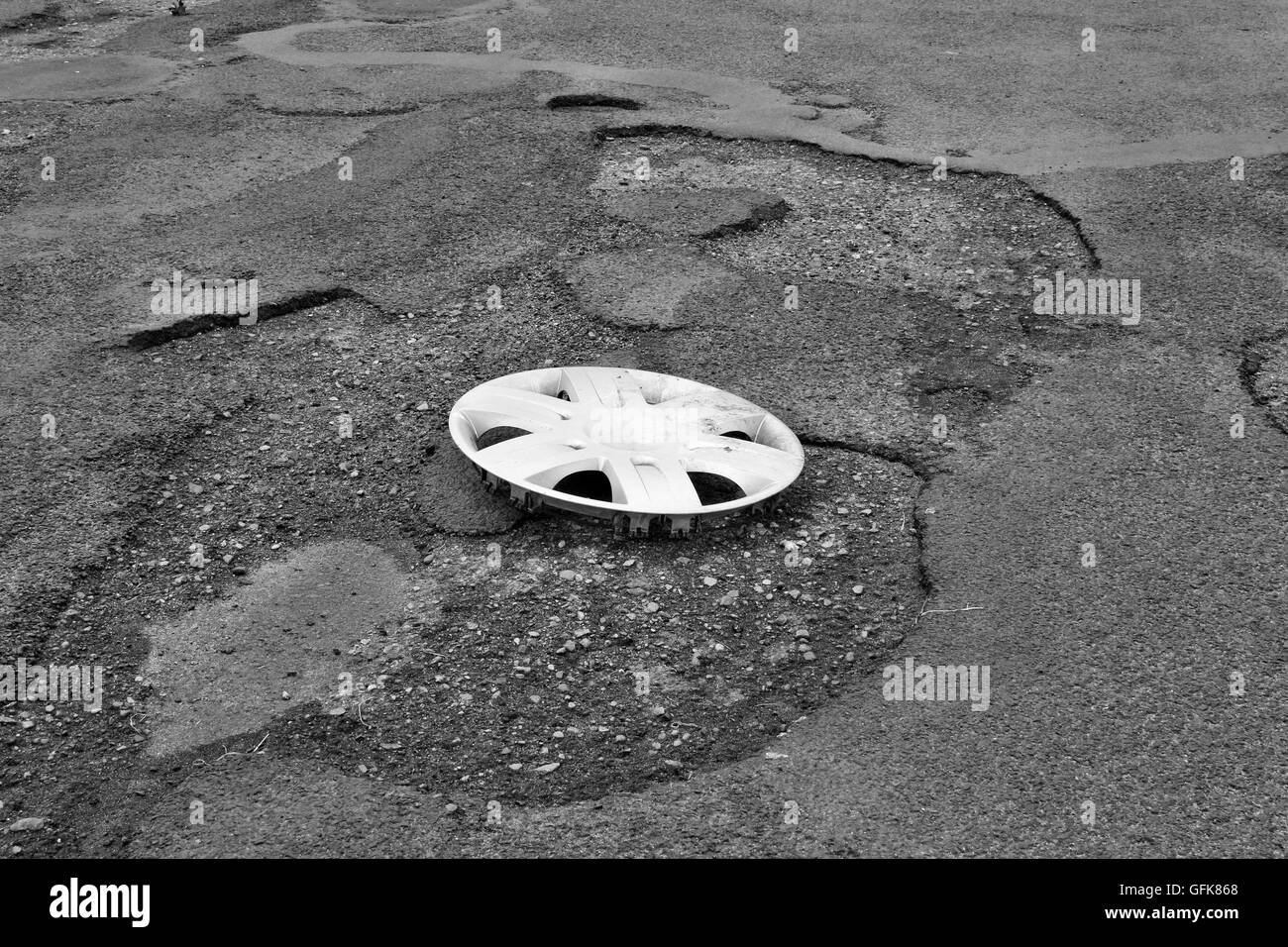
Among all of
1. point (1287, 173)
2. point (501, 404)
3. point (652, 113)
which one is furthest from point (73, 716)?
point (1287, 173)

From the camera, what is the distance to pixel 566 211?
6.06 meters

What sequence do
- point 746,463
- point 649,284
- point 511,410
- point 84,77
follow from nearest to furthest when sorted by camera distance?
point 746,463 → point 511,410 → point 649,284 → point 84,77

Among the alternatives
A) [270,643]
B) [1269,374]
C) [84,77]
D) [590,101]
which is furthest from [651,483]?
[84,77]

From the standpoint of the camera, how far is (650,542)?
152 inches

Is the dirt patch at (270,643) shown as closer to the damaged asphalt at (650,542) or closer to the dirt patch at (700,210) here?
the damaged asphalt at (650,542)

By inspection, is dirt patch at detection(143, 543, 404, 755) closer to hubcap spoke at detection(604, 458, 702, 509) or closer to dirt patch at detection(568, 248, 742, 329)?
hubcap spoke at detection(604, 458, 702, 509)

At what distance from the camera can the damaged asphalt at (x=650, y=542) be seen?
2.99 meters

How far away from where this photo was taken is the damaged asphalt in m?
2.99

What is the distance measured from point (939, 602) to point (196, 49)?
7.13 meters

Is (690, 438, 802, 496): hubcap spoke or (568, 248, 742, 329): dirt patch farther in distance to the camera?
(568, 248, 742, 329): dirt patch

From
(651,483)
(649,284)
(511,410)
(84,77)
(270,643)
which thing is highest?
(84,77)

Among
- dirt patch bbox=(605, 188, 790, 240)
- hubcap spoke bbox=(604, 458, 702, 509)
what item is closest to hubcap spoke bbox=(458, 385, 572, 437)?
hubcap spoke bbox=(604, 458, 702, 509)

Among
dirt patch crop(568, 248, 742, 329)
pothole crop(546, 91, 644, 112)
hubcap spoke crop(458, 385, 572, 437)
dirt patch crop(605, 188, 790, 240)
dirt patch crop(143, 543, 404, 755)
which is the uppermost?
pothole crop(546, 91, 644, 112)

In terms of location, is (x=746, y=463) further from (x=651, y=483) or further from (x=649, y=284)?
(x=649, y=284)
